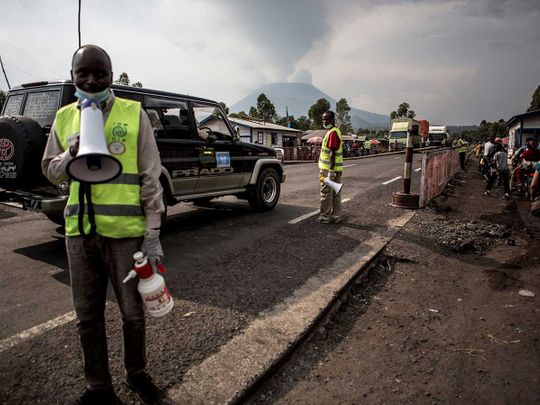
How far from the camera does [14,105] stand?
16.9 ft

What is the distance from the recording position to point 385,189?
10781 millimetres

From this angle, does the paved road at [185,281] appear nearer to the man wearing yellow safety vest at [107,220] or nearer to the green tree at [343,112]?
the man wearing yellow safety vest at [107,220]

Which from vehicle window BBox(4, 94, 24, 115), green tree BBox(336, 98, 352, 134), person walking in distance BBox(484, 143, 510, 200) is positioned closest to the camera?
vehicle window BBox(4, 94, 24, 115)

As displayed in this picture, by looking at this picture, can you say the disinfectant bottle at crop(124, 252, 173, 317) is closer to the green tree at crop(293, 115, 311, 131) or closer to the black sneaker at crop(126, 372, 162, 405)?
the black sneaker at crop(126, 372, 162, 405)

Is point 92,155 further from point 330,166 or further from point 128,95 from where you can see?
point 330,166

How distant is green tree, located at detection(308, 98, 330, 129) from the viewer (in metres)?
78.1

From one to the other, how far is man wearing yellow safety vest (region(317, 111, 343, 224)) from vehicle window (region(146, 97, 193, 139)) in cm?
238

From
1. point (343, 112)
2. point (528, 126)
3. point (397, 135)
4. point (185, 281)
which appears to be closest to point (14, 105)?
point (185, 281)

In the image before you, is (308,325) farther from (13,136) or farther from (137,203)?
(13,136)

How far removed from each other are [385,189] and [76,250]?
9936 millimetres

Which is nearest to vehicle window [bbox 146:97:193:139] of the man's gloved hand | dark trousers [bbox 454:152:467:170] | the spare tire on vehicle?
the spare tire on vehicle

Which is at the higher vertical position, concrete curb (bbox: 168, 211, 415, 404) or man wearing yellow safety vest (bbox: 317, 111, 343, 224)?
man wearing yellow safety vest (bbox: 317, 111, 343, 224)

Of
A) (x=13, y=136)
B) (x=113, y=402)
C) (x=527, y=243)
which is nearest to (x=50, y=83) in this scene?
(x=13, y=136)

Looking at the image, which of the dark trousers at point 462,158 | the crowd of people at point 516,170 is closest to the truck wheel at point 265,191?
the crowd of people at point 516,170
